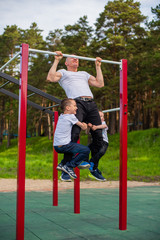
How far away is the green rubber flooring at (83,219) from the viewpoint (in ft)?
15.6

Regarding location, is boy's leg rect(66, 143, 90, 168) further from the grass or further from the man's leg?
the grass

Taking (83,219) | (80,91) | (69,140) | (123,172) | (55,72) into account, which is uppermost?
(55,72)

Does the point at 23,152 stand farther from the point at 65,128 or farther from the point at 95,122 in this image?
the point at 95,122

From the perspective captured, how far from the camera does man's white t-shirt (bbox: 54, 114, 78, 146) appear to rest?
4.84m

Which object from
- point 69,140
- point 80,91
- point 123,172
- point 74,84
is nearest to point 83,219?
point 123,172

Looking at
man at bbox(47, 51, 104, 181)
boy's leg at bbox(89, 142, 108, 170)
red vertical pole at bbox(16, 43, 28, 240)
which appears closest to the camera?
red vertical pole at bbox(16, 43, 28, 240)

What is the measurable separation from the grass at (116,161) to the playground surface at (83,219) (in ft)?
20.4

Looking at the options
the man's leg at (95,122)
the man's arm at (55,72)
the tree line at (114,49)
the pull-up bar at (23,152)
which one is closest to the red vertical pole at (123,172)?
the pull-up bar at (23,152)

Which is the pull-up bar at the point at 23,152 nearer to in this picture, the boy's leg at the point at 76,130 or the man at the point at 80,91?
the man at the point at 80,91

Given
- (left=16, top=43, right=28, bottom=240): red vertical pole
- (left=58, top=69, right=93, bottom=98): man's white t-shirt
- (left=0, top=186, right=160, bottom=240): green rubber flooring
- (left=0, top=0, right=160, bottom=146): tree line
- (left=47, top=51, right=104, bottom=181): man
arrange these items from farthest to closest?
(left=0, top=0, right=160, bottom=146): tree line < (left=58, top=69, right=93, bottom=98): man's white t-shirt < (left=47, top=51, right=104, bottom=181): man < (left=0, top=186, right=160, bottom=240): green rubber flooring < (left=16, top=43, right=28, bottom=240): red vertical pole

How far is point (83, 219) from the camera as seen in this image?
588 cm

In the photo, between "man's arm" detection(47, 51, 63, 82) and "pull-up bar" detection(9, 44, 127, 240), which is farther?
"man's arm" detection(47, 51, 63, 82)

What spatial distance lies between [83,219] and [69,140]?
70.4 inches

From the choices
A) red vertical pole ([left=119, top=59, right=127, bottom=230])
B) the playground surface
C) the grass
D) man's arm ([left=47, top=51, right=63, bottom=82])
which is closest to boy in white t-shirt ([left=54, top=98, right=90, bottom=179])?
man's arm ([left=47, top=51, right=63, bottom=82])
